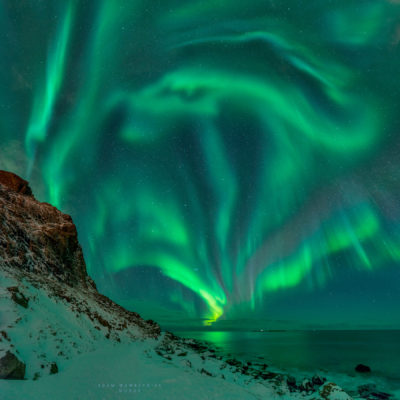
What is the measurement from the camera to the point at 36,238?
3100 cm

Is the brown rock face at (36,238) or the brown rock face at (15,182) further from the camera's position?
the brown rock face at (15,182)

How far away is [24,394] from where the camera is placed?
7.47 meters

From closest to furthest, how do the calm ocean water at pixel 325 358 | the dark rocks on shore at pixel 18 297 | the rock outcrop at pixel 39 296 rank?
the rock outcrop at pixel 39 296, the dark rocks on shore at pixel 18 297, the calm ocean water at pixel 325 358

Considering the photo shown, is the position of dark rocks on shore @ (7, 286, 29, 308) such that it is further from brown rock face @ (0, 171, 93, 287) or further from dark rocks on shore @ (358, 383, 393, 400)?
dark rocks on shore @ (358, 383, 393, 400)

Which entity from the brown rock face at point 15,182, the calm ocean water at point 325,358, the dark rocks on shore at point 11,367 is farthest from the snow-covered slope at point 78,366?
the brown rock face at point 15,182

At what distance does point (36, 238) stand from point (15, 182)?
18325 millimetres

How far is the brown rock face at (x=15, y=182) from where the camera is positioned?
139 feet

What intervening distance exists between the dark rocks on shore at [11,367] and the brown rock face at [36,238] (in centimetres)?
1474

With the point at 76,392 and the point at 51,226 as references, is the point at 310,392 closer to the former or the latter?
the point at 76,392

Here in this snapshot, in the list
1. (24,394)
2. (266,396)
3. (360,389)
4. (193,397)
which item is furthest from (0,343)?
(360,389)

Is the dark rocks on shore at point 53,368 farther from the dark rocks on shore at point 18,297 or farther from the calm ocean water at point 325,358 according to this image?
the calm ocean water at point 325,358

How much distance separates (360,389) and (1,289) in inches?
1148

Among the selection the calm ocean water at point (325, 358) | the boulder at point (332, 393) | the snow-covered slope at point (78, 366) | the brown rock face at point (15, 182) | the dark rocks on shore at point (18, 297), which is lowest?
the calm ocean water at point (325, 358)

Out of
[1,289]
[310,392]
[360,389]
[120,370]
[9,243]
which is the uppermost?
[9,243]
